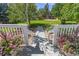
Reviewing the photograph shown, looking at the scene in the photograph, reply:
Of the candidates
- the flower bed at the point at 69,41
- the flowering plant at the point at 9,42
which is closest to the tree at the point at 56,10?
the flower bed at the point at 69,41

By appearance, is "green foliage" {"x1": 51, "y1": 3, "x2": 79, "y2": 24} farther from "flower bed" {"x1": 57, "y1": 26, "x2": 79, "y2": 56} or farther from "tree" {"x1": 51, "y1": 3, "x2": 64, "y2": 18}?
"flower bed" {"x1": 57, "y1": 26, "x2": 79, "y2": 56}

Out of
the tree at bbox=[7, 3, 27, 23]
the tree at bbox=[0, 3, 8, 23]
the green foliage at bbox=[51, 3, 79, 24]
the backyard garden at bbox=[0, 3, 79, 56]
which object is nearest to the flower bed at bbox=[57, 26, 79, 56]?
the backyard garden at bbox=[0, 3, 79, 56]

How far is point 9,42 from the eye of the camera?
308 cm

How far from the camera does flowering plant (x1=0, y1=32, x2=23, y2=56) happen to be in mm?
3074

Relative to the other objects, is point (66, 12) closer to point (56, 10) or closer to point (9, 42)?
Result: point (56, 10)

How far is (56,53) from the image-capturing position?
308 cm

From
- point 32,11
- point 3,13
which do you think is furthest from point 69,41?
point 3,13

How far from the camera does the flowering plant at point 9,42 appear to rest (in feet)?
10.1

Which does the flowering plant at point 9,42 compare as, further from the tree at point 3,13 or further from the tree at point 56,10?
the tree at point 56,10

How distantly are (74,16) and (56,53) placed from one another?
38 centimetres

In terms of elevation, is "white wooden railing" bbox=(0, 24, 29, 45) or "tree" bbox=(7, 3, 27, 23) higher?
"tree" bbox=(7, 3, 27, 23)

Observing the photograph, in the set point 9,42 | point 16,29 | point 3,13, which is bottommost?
point 9,42

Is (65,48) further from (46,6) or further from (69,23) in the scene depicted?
(46,6)

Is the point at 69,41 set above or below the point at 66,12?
below
